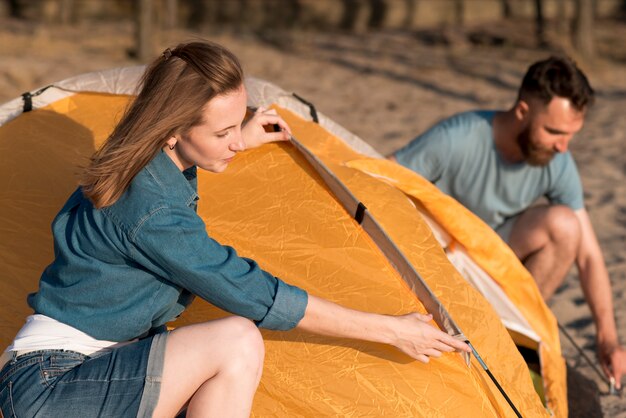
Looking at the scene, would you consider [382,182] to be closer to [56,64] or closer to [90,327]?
[90,327]

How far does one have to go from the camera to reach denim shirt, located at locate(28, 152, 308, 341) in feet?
5.73

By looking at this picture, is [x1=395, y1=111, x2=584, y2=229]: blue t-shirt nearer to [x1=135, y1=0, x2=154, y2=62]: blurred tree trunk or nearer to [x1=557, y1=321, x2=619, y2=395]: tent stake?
[x1=557, y1=321, x2=619, y2=395]: tent stake

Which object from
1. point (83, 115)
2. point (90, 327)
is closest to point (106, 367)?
point (90, 327)

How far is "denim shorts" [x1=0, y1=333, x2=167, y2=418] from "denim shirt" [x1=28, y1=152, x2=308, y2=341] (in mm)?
79

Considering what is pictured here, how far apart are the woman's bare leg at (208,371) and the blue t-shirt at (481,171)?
4.90 ft

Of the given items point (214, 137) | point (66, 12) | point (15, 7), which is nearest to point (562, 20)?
point (66, 12)

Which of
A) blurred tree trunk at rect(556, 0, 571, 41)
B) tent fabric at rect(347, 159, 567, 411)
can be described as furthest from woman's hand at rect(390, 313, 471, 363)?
blurred tree trunk at rect(556, 0, 571, 41)

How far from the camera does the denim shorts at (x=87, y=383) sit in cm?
172

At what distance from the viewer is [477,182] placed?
127 inches

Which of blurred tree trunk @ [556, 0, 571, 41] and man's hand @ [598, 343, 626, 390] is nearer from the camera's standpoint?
man's hand @ [598, 343, 626, 390]

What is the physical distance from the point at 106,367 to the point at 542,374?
4.97 feet

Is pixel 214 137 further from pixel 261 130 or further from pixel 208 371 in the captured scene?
pixel 261 130

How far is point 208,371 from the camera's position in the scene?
69.6 inches

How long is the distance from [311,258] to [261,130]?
0.43m
